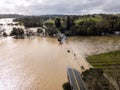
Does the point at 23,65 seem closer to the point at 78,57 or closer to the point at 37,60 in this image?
the point at 37,60

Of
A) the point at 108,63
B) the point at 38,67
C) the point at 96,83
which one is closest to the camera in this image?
the point at 96,83

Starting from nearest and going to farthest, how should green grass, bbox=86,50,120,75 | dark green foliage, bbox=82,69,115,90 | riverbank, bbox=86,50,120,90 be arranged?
dark green foliage, bbox=82,69,115,90, riverbank, bbox=86,50,120,90, green grass, bbox=86,50,120,75

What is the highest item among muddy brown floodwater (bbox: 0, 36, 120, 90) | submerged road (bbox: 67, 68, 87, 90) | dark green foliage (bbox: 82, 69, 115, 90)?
dark green foliage (bbox: 82, 69, 115, 90)

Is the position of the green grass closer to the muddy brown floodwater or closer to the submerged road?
the muddy brown floodwater

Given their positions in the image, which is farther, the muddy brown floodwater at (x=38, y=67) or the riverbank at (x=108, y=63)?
the riverbank at (x=108, y=63)

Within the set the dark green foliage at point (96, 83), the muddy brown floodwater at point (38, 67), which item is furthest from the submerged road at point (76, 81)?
the muddy brown floodwater at point (38, 67)

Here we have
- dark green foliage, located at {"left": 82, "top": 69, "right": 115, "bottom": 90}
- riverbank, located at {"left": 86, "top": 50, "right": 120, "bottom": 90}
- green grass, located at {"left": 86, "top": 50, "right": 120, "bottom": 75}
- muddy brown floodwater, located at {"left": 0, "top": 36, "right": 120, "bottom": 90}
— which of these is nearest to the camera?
dark green foliage, located at {"left": 82, "top": 69, "right": 115, "bottom": 90}

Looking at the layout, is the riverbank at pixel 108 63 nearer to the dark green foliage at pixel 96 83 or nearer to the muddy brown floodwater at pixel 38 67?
the muddy brown floodwater at pixel 38 67

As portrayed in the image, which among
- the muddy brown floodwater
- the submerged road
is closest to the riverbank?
the muddy brown floodwater

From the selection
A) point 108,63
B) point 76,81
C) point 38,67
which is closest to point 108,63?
point 108,63

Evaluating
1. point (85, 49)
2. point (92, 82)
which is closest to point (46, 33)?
point (85, 49)

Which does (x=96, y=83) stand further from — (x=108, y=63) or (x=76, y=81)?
(x=108, y=63)

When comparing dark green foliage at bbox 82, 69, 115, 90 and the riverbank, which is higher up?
dark green foliage at bbox 82, 69, 115, 90
